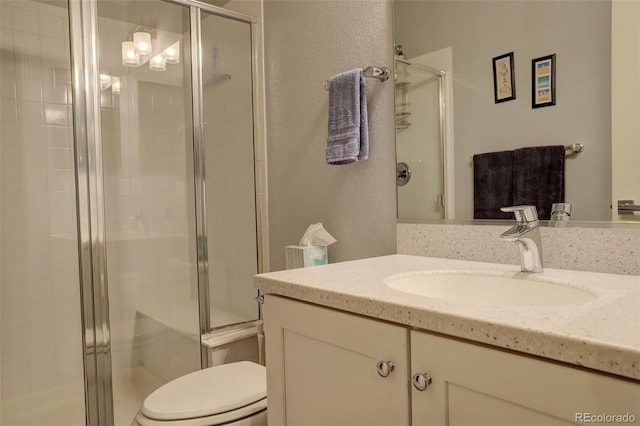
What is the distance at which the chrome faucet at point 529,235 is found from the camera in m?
0.94

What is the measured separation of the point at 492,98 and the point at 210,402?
119 cm

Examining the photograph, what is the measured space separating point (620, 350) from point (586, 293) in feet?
1.21

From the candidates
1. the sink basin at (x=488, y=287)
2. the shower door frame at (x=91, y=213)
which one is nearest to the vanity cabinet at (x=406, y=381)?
the sink basin at (x=488, y=287)

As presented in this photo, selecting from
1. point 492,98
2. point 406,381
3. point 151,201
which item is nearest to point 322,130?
point 492,98

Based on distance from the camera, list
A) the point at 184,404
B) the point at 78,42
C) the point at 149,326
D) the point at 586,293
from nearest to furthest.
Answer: the point at 586,293 < the point at 184,404 < the point at 78,42 < the point at 149,326

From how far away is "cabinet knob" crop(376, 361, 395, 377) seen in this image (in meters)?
0.70

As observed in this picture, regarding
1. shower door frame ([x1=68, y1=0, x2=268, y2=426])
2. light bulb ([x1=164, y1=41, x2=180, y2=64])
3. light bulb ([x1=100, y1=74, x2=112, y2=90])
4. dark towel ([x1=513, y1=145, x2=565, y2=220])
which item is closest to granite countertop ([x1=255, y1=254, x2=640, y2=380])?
dark towel ([x1=513, y1=145, x2=565, y2=220])

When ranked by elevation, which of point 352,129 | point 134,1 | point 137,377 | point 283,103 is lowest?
point 137,377

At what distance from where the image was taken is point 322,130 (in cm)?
167

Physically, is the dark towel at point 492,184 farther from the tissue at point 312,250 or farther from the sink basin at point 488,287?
the tissue at point 312,250

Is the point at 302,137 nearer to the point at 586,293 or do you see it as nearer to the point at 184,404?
the point at 184,404

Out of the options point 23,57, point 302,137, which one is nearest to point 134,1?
point 23,57

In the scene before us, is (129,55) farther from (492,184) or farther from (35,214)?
(492,184)

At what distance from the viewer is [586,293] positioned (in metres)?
0.79
